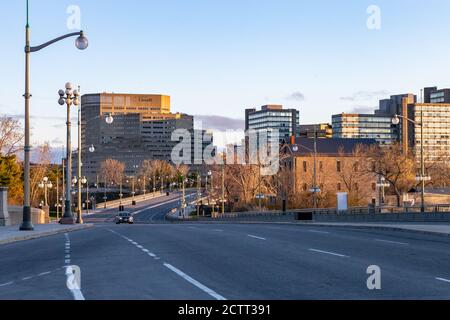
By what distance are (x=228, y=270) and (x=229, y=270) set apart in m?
0.02

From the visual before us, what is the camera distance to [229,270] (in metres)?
15.8

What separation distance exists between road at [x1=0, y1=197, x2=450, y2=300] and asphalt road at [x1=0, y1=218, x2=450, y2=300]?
0.06ft

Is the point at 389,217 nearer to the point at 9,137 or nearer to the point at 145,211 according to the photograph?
the point at 9,137

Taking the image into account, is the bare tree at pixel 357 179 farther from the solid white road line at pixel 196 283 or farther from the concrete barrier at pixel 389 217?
the solid white road line at pixel 196 283

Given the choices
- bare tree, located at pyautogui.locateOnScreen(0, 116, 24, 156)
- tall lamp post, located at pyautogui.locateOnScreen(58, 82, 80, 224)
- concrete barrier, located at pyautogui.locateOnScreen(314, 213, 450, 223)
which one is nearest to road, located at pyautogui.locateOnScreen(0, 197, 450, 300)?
tall lamp post, located at pyautogui.locateOnScreen(58, 82, 80, 224)

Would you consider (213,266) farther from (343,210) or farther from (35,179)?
(35,179)

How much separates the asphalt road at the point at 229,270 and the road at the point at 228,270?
0.02 meters

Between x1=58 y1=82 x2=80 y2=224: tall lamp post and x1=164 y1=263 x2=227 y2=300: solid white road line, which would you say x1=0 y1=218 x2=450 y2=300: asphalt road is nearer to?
x1=164 y1=263 x2=227 y2=300: solid white road line

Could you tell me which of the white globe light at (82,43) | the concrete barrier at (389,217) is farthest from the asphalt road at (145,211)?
the white globe light at (82,43)

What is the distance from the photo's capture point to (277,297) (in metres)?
11.6

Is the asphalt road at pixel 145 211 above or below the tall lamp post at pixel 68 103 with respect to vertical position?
below

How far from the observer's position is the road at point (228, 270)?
12.2 m

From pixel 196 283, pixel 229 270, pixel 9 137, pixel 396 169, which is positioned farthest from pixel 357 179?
pixel 196 283
